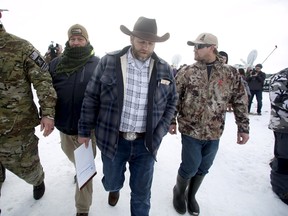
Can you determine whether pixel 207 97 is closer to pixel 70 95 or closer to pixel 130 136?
pixel 130 136

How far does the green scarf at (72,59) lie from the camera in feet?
6.89

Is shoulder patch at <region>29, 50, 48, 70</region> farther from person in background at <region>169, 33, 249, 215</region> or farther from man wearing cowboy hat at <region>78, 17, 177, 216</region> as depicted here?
person in background at <region>169, 33, 249, 215</region>

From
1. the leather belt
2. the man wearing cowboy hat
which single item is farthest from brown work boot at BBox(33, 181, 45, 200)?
the leather belt

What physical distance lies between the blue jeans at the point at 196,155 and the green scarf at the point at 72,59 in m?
1.44

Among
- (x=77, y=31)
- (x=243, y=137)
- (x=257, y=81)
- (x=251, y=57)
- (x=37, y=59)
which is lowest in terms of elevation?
(x=257, y=81)

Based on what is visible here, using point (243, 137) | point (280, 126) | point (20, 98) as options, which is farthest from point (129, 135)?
point (280, 126)

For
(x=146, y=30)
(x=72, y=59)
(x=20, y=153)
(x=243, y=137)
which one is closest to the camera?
(x=146, y=30)

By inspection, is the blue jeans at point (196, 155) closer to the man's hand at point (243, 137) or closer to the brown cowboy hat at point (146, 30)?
the man's hand at point (243, 137)

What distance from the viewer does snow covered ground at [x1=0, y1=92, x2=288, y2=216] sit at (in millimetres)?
2494

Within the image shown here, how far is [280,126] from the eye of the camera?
109 inches

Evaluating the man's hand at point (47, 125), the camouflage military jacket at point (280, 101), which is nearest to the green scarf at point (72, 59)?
the man's hand at point (47, 125)

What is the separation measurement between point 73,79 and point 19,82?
0.48 meters

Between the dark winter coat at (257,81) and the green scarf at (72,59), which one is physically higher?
the green scarf at (72,59)

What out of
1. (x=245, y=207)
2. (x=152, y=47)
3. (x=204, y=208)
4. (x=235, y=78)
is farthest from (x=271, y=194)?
(x=152, y=47)
